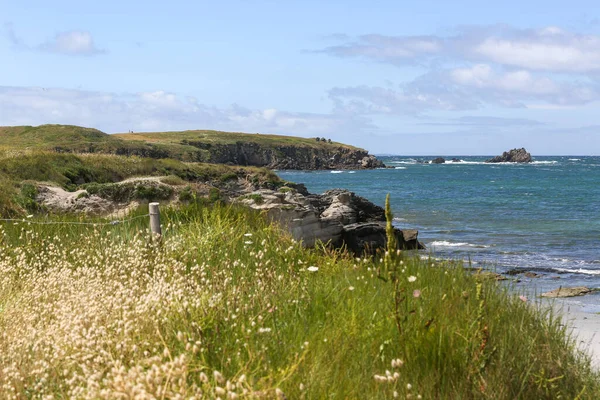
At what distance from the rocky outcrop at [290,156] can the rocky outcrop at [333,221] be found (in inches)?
3459

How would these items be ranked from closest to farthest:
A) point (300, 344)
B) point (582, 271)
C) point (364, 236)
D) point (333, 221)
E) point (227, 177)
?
1. point (300, 344)
2. point (333, 221)
3. point (582, 271)
4. point (364, 236)
5. point (227, 177)

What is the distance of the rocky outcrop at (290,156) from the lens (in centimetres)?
12572

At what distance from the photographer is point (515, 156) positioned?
7165 inches

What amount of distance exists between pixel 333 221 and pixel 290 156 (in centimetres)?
12380

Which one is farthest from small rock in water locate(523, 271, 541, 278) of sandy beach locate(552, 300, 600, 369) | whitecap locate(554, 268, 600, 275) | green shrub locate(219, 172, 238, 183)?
green shrub locate(219, 172, 238, 183)

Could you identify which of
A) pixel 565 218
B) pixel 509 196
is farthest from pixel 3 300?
pixel 509 196

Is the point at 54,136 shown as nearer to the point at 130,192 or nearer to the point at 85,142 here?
the point at 85,142

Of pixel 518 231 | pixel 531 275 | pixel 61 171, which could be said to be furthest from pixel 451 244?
pixel 61 171

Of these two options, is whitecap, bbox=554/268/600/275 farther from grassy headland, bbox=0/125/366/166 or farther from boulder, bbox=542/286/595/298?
grassy headland, bbox=0/125/366/166

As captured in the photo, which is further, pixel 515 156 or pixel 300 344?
pixel 515 156

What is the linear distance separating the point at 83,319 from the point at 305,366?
2.95 meters

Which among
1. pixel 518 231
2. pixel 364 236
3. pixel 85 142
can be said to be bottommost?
pixel 518 231

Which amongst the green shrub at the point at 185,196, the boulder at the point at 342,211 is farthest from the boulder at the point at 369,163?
the green shrub at the point at 185,196

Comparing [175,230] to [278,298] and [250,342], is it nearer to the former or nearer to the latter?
[278,298]
